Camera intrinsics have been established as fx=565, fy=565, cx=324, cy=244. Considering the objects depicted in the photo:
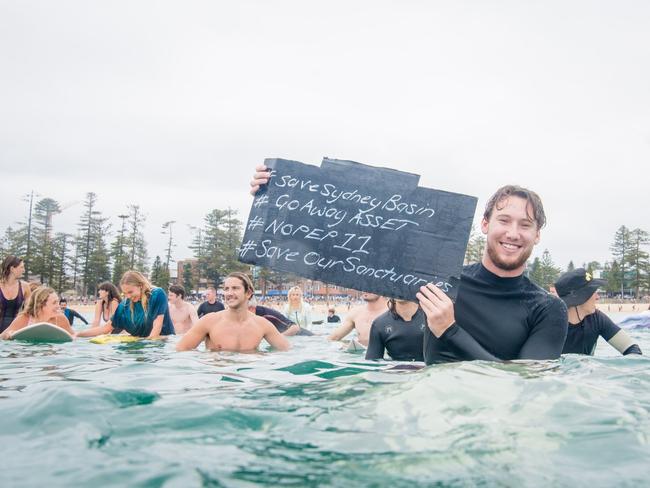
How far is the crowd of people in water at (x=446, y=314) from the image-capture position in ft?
12.2

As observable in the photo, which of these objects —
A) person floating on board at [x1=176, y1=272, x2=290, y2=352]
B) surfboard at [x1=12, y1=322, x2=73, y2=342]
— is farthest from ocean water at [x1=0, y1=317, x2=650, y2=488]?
surfboard at [x1=12, y1=322, x2=73, y2=342]

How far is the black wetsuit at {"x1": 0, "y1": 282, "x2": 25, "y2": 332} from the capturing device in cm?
929

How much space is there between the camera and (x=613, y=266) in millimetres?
92750

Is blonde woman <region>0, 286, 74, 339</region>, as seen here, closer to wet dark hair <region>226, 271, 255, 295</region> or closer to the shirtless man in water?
wet dark hair <region>226, 271, 255, 295</region>

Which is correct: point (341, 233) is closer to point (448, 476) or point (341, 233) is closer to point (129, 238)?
point (448, 476)

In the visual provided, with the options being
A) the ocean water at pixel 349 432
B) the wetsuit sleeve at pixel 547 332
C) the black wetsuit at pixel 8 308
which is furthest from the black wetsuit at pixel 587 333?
the black wetsuit at pixel 8 308

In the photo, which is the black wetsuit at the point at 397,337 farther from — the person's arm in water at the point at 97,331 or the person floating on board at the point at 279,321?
the person's arm in water at the point at 97,331

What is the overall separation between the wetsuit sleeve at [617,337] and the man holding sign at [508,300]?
263 centimetres

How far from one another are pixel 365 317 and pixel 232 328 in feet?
9.05

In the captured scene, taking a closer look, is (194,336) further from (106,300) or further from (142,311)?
(106,300)

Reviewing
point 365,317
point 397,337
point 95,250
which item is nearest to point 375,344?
point 397,337

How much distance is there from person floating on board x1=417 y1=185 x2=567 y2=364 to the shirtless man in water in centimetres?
514

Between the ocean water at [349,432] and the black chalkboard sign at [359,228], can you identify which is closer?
the ocean water at [349,432]

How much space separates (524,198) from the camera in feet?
12.4
